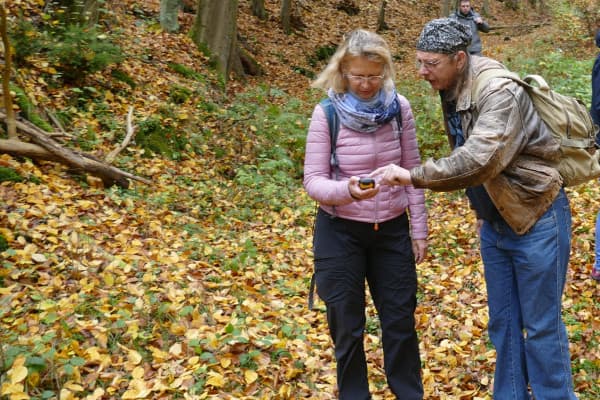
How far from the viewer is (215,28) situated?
1266 centimetres

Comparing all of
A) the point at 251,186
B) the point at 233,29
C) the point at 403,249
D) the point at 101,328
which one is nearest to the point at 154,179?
the point at 251,186

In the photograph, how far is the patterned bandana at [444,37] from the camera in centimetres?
272

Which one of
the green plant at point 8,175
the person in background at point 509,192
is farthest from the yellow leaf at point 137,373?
the green plant at point 8,175

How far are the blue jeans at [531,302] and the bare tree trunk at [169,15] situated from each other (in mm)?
11151

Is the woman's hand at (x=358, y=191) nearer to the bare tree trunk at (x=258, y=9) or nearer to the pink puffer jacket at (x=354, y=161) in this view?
the pink puffer jacket at (x=354, y=161)

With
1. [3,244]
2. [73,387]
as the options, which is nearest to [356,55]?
[73,387]

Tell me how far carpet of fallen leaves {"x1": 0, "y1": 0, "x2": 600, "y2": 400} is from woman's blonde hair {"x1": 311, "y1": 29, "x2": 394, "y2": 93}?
2.14 metres

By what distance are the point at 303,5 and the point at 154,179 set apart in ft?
54.4

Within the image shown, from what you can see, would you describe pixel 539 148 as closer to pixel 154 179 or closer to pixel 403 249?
pixel 403 249

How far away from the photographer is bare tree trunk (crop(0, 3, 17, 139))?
6047 millimetres

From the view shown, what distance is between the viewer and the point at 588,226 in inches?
253

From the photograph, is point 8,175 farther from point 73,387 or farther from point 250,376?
point 250,376

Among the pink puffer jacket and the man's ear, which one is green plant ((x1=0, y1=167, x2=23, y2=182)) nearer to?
the pink puffer jacket

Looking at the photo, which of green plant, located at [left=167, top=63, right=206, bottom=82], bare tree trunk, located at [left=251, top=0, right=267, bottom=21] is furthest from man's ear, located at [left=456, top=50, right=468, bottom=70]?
bare tree trunk, located at [left=251, top=0, right=267, bottom=21]
